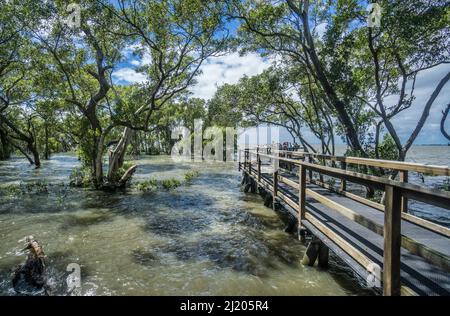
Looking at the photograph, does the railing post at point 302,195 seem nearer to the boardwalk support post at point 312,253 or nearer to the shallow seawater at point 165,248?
the boardwalk support post at point 312,253

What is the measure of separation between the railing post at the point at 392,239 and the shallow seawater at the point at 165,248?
76.2 inches

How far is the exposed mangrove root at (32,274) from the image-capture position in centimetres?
478

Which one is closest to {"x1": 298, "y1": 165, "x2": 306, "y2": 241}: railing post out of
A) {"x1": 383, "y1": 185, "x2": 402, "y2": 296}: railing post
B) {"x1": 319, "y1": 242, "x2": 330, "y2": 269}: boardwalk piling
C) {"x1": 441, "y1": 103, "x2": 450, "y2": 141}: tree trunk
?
{"x1": 319, "y1": 242, "x2": 330, "y2": 269}: boardwalk piling

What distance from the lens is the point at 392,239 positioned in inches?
112

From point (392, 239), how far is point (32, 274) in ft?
19.1

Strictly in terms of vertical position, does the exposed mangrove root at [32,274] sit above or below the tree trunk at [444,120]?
below

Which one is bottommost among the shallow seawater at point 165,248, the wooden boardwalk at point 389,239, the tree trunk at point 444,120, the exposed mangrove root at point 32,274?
the shallow seawater at point 165,248

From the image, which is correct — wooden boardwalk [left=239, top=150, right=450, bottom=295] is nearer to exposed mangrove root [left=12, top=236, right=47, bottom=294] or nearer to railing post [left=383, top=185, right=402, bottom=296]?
railing post [left=383, top=185, right=402, bottom=296]

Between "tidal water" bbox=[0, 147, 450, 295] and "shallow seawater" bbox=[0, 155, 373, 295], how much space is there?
0.02 meters

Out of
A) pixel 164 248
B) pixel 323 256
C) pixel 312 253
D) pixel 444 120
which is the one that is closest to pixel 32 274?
pixel 164 248

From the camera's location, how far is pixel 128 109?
13.1 m

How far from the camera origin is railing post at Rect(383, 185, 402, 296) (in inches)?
110

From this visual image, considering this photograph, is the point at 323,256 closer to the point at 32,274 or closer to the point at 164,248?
the point at 164,248

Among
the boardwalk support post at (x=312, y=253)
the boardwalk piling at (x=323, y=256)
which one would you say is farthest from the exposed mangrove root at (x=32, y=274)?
the boardwalk piling at (x=323, y=256)
